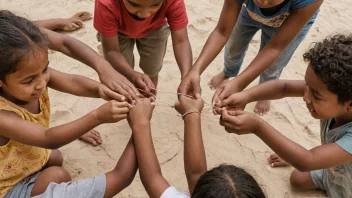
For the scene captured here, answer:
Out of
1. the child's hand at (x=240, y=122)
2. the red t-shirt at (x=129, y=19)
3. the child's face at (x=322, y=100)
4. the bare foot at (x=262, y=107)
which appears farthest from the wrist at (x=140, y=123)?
the bare foot at (x=262, y=107)

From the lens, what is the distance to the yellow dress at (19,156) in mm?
1688

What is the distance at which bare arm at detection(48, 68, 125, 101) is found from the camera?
1.88 m

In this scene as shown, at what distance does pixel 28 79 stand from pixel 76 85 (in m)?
0.40

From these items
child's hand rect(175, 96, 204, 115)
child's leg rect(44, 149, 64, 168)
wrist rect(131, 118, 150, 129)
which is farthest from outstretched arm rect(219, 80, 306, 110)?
child's leg rect(44, 149, 64, 168)

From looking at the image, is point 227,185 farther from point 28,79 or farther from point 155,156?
point 28,79

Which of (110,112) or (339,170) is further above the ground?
(110,112)

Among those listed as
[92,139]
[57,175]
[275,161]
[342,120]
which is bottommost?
[92,139]

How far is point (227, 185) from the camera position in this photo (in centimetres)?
118

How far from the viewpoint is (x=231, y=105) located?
6.57ft

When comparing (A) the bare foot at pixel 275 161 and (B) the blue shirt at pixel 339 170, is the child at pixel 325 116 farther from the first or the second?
(A) the bare foot at pixel 275 161

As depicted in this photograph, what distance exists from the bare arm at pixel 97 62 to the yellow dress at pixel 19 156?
33cm

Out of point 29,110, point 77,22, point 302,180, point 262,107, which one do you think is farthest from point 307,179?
point 77,22

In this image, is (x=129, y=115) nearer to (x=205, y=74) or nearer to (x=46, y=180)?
(x=46, y=180)

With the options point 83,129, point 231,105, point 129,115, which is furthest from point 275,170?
point 83,129
